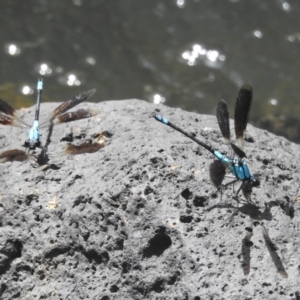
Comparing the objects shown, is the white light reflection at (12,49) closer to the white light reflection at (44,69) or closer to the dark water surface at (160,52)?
the dark water surface at (160,52)

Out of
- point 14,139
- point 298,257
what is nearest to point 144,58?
point 14,139

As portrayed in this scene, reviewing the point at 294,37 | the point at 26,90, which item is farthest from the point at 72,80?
the point at 294,37

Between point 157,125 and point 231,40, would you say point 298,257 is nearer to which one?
point 157,125

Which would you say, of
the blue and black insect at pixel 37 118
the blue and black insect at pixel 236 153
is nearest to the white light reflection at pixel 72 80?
the blue and black insect at pixel 37 118

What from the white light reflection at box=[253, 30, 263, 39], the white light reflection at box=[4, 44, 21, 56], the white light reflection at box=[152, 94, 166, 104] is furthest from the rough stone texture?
the white light reflection at box=[253, 30, 263, 39]

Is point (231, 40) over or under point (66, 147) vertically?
over

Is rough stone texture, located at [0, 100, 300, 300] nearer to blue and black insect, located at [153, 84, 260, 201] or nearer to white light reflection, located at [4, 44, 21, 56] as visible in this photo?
blue and black insect, located at [153, 84, 260, 201]

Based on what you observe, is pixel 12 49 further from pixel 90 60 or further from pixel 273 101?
pixel 273 101
